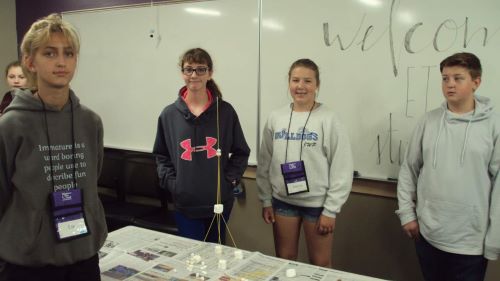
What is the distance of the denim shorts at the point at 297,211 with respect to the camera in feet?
6.92

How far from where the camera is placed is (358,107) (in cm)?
248

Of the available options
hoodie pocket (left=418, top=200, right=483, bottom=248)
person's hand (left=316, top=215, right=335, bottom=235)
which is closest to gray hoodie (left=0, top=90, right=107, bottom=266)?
person's hand (left=316, top=215, right=335, bottom=235)

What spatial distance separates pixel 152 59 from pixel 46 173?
225 centimetres

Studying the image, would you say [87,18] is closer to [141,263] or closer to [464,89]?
[141,263]

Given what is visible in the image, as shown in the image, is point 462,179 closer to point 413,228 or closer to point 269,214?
point 413,228

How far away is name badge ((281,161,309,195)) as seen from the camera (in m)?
2.08

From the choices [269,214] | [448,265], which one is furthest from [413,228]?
[269,214]

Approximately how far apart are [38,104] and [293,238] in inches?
58.8

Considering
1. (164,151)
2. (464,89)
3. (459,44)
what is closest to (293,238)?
(164,151)

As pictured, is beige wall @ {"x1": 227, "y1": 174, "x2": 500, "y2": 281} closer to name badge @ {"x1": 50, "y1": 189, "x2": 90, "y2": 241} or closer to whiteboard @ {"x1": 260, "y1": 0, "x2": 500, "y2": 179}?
whiteboard @ {"x1": 260, "y1": 0, "x2": 500, "y2": 179}

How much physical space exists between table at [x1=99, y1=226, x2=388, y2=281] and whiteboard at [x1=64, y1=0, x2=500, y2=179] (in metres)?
1.18

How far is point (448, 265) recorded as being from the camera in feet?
6.00

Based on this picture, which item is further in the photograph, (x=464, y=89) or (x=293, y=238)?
(x=293, y=238)

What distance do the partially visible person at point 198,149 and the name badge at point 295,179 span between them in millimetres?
280
